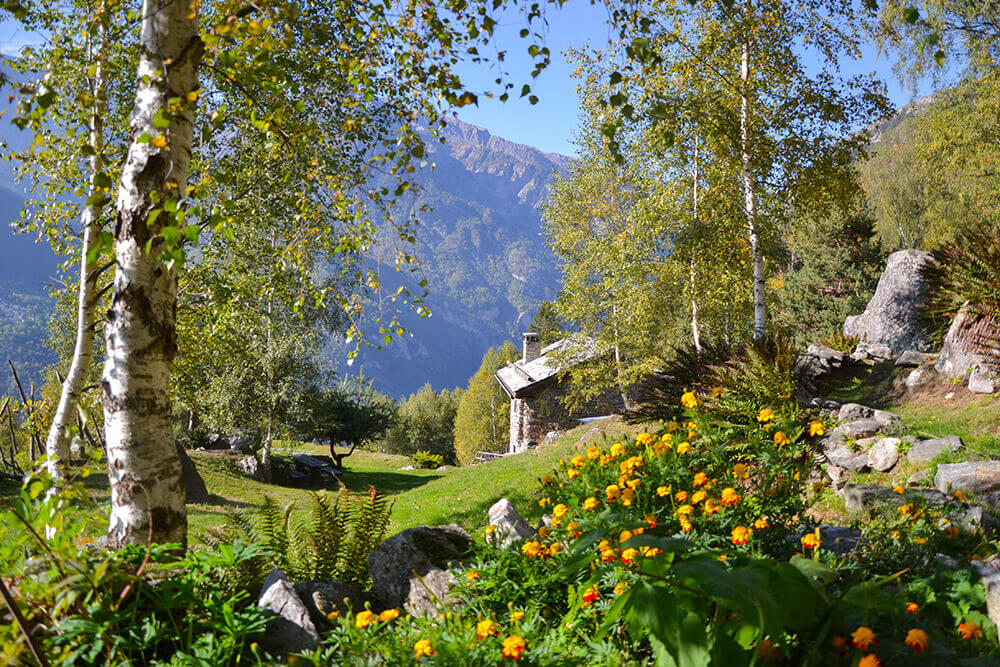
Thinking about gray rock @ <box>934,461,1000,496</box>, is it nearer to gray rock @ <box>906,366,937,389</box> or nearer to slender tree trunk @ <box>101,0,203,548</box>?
gray rock @ <box>906,366,937,389</box>

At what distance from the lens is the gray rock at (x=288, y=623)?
285 cm

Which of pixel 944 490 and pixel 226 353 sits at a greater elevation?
pixel 226 353

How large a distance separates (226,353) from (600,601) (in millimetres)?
15211

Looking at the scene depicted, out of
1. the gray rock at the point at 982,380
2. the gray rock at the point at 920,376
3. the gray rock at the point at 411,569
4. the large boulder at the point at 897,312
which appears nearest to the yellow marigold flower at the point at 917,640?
the gray rock at the point at 411,569

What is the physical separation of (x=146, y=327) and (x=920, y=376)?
33.9ft

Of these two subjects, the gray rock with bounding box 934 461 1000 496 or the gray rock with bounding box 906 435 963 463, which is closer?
the gray rock with bounding box 934 461 1000 496

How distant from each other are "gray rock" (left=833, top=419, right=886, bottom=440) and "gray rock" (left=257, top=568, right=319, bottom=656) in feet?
20.5

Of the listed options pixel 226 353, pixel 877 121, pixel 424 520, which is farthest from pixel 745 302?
pixel 226 353

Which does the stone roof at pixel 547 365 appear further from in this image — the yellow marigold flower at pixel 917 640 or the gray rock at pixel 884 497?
the yellow marigold flower at pixel 917 640

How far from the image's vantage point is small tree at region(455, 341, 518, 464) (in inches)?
2163

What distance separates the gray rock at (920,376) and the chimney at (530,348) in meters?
19.2

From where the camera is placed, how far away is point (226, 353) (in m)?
15.9

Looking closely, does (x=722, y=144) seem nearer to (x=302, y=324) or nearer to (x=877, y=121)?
(x=877, y=121)

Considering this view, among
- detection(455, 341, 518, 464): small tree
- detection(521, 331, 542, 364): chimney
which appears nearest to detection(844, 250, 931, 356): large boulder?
detection(521, 331, 542, 364): chimney
